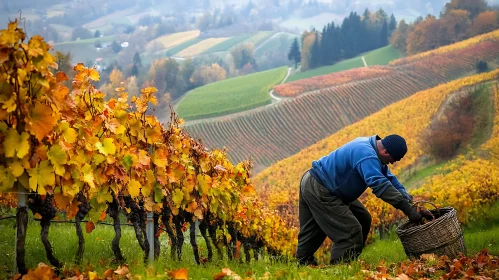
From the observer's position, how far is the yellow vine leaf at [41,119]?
10.9 ft

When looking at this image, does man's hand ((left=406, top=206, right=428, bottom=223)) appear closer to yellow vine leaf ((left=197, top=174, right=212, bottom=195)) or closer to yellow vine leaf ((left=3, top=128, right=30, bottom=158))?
yellow vine leaf ((left=197, top=174, right=212, bottom=195))

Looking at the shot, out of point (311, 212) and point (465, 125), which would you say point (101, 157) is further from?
point (465, 125)

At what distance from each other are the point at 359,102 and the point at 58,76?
170 ft

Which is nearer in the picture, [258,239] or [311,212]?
[311,212]

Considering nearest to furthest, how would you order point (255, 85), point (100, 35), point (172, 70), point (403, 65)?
point (403, 65)
point (255, 85)
point (172, 70)
point (100, 35)

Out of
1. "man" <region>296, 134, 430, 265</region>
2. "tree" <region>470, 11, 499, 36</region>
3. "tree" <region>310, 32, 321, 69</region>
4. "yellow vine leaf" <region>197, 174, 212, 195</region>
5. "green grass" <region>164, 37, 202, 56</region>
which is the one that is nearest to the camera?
"man" <region>296, 134, 430, 265</region>

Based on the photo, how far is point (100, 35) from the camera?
180 meters

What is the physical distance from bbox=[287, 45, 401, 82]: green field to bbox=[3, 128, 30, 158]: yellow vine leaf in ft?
253

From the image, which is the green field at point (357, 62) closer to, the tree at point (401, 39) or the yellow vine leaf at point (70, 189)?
the tree at point (401, 39)

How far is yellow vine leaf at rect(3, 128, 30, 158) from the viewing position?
3273mm

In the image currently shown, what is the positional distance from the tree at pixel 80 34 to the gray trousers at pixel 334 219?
573ft

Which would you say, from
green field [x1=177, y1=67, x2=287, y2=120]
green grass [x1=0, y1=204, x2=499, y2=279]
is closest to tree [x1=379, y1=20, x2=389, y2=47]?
green field [x1=177, y1=67, x2=287, y2=120]

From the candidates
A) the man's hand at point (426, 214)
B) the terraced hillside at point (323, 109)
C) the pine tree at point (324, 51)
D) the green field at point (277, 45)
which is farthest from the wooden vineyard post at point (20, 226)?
the green field at point (277, 45)

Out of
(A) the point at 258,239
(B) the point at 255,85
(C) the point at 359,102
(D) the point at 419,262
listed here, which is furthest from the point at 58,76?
(B) the point at 255,85
